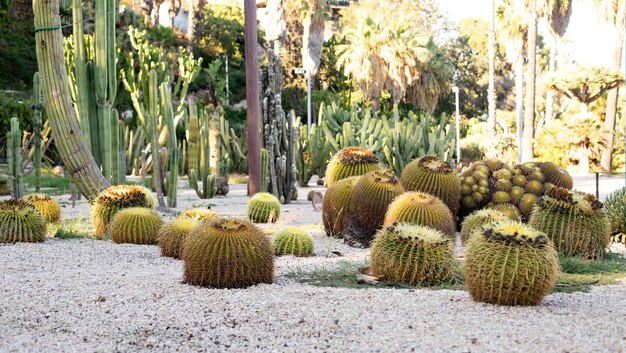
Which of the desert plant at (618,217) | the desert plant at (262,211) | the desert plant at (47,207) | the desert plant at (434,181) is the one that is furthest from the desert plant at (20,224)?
the desert plant at (618,217)

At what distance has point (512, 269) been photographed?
212 inches

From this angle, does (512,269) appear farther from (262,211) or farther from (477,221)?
(262,211)

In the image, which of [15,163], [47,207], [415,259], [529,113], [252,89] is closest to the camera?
[415,259]

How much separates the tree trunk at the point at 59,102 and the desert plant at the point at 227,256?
5.26 m

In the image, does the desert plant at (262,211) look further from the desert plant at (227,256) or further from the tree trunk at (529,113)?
the tree trunk at (529,113)

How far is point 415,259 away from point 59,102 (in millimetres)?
6283

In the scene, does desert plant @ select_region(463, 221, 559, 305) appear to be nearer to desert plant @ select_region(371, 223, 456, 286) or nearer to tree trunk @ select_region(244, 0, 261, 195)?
desert plant @ select_region(371, 223, 456, 286)

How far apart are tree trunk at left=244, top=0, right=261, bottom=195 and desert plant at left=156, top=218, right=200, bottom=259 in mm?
5432

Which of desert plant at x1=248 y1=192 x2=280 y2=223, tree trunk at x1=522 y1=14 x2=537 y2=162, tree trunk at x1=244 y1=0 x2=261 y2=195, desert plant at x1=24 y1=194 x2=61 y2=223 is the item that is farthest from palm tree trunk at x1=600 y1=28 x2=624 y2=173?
desert plant at x1=24 y1=194 x2=61 y2=223

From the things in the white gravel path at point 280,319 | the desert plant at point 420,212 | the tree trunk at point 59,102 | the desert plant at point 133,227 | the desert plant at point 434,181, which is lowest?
the white gravel path at point 280,319

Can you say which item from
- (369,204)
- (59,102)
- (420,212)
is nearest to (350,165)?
(369,204)

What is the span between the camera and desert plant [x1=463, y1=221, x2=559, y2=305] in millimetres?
5359

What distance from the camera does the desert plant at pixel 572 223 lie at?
26.2 feet

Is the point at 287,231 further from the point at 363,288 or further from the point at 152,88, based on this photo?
the point at 152,88
